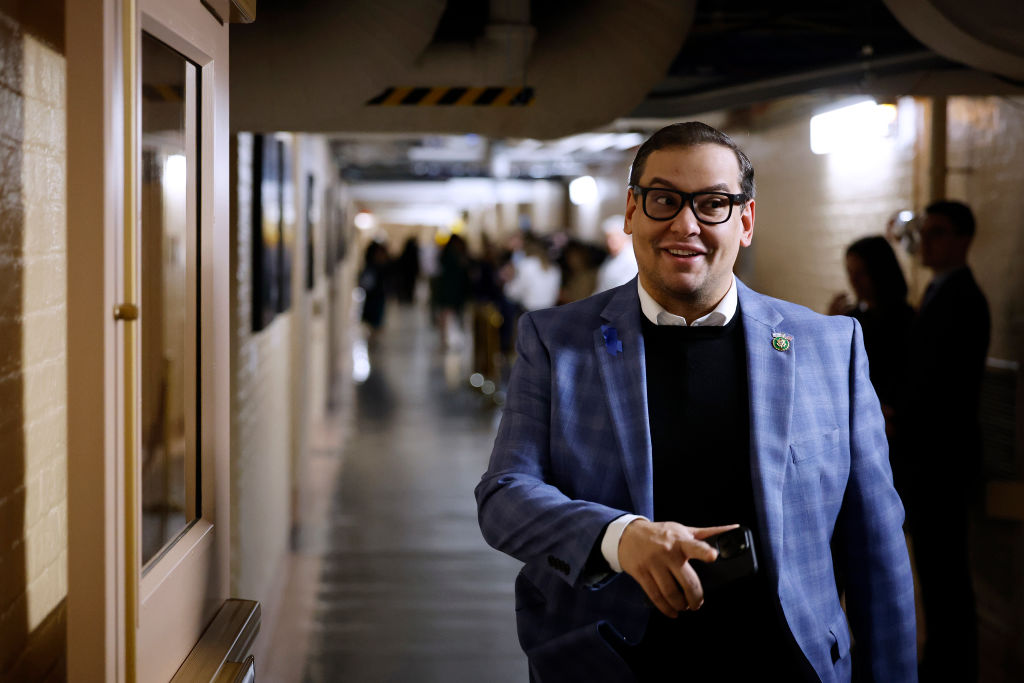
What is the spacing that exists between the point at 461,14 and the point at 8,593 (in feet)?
10.3

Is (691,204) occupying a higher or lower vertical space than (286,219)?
lower

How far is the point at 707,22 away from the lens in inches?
171

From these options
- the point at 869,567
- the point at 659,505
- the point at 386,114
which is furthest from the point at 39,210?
the point at 386,114

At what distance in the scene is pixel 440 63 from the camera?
139 inches

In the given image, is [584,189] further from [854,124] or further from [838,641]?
[838,641]

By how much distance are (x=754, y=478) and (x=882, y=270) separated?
253cm

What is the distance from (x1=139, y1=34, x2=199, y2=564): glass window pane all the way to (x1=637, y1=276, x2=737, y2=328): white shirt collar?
857mm

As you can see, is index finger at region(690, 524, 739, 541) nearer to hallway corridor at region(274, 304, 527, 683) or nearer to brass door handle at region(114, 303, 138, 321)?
brass door handle at region(114, 303, 138, 321)

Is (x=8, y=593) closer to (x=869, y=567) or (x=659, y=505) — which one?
(x=659, y=505)

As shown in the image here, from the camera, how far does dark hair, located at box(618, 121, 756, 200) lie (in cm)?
176

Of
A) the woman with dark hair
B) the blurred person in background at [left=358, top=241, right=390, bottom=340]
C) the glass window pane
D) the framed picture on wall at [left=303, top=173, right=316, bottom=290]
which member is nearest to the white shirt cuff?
the glass window pane

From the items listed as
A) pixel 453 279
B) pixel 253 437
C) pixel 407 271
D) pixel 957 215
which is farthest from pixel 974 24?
pixel 407 271

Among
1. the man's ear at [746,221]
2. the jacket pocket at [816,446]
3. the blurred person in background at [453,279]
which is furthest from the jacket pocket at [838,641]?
the blurred person in background at [453,279]

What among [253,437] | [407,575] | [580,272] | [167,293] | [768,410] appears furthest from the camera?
[580,272]
